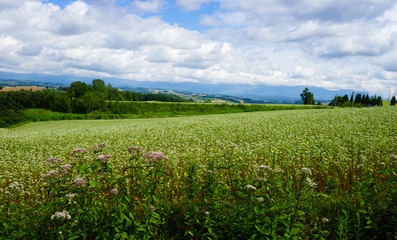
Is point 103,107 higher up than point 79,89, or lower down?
lower down

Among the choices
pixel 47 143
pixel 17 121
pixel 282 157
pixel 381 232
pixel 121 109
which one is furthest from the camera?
pixel 121 109

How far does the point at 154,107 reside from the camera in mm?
73875

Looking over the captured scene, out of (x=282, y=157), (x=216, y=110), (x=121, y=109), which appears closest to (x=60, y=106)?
(x=121, y=109)

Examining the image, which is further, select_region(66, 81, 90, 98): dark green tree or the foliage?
select_region(66, 81, 90, 98): dark green tree

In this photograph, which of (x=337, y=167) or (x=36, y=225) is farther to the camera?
(x=337, y=167)

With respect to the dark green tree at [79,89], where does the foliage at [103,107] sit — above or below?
below

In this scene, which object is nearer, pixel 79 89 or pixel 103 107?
pixel 103 107

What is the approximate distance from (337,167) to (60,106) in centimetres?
8330

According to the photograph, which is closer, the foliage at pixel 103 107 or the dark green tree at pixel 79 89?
the foliage at pixel 103 107

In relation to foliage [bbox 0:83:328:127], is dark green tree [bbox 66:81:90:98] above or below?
above

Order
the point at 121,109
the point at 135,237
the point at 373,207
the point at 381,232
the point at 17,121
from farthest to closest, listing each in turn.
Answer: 1. the point at 121,109
2. the point at 17,121
3. the point at 373,207
4. the point at 381,232
5. the point at 135,237

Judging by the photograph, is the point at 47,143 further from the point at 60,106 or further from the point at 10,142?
the point at 60,106

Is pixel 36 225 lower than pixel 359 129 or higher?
lower


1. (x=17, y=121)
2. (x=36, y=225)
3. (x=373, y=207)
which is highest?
(x=373, y=207)
